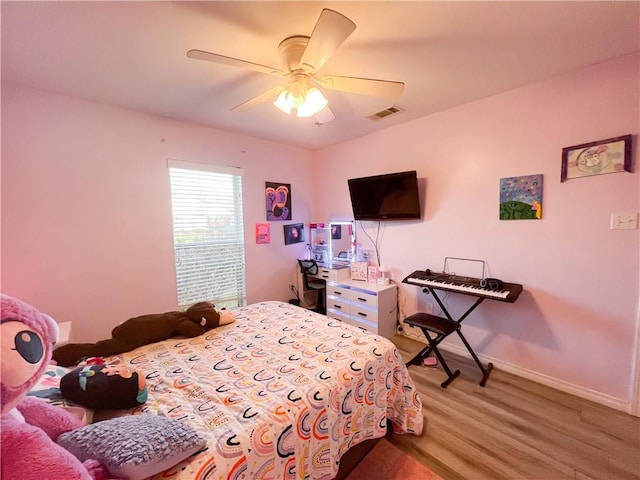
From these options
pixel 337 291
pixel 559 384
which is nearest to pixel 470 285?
pixel 559 384

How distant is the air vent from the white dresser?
194 cm

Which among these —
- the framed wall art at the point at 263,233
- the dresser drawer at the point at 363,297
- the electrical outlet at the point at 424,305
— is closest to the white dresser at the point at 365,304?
the dresser drawer at the point at 363,297

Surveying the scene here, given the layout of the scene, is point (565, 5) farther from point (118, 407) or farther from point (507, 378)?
point (118, 407)

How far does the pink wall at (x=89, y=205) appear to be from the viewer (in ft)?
6.78

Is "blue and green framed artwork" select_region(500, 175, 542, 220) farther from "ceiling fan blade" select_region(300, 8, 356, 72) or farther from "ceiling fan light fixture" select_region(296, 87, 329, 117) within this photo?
"ceiling fan blade" select_region(300, 8, 356, 72)

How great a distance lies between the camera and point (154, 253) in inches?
107

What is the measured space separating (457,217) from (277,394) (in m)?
2.41

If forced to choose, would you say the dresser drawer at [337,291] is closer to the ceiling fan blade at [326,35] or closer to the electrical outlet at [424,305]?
the electrical outlet at [424,305]

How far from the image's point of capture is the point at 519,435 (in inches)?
68.7

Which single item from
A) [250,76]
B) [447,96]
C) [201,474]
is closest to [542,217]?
[447,96]

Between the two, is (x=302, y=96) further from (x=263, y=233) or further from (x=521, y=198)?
(x=263, y=233)

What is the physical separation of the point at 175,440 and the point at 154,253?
2.26m

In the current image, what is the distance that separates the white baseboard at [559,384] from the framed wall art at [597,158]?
5.57 feet

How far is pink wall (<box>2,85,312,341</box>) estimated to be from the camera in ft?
6.78
